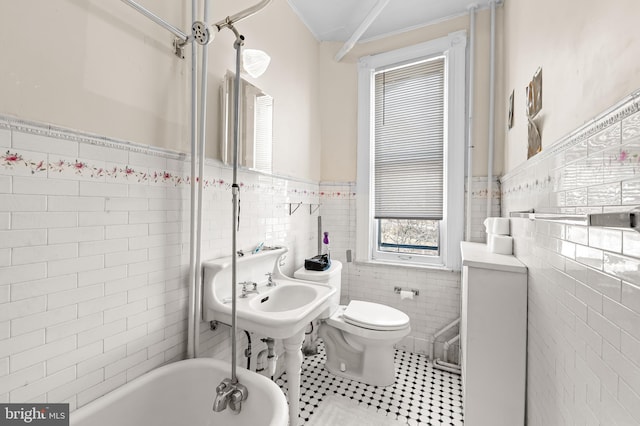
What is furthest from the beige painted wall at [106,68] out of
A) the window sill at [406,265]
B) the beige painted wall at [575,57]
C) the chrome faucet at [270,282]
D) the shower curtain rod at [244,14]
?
the window sill at [406,265]

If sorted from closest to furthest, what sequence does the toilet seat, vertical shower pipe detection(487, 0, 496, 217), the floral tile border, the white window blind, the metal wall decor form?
the floral tile border, the metal wall decor, the toilet seat, vertical shower pipe detection(487, 0, 496, 217), the white window blind

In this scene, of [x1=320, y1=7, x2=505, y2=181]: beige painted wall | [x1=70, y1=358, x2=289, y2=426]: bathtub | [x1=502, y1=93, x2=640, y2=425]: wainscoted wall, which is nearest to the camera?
[x1=502, y1=93, x2=640, y2=425]: wainscoted wall

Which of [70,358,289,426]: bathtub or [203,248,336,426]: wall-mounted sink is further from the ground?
[203,248,336,426]: wall-mounted sink

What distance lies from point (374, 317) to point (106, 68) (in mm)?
1929

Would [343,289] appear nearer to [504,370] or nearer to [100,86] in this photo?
[504,370]

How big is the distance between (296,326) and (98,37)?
1.39 meters

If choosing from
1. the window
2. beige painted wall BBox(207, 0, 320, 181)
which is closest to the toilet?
the window

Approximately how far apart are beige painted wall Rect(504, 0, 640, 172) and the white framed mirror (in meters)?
1.43

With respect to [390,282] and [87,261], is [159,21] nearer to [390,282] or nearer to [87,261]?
[87,261]

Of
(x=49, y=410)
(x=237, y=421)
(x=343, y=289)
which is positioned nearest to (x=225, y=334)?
(x=237, y=421)

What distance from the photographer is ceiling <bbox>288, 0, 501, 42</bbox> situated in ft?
6.88

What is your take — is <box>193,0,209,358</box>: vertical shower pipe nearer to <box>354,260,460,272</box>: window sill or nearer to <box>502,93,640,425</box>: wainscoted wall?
<box>502,93,640,425</box>: wainscoted wall

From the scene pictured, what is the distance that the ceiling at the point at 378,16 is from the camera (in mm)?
2096

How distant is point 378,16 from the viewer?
88.3 inches
